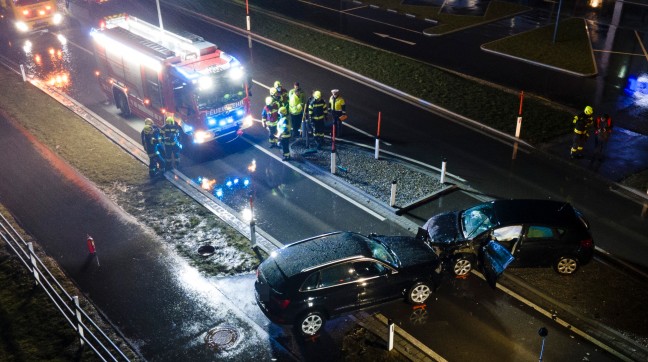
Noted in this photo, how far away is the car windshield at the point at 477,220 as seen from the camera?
41.7ft

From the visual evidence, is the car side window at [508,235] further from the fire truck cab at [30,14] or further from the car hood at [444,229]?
the fire truck cab at [30,14]

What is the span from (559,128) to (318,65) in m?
10.2

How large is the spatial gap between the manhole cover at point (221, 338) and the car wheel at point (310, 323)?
50.1 inches

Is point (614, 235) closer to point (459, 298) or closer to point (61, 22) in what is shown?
point (459, 298)

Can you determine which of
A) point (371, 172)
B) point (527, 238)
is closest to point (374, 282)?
point (527, 238)

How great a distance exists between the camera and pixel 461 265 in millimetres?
12797

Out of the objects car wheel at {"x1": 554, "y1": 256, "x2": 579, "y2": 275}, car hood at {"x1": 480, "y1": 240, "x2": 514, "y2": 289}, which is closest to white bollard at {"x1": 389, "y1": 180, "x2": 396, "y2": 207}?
car hood at {"x1": 480, "y1": 240, "x2": 514, "y2": 289}

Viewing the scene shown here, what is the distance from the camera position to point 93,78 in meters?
24.1

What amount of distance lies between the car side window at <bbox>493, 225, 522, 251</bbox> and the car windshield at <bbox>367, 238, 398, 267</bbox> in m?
2.31

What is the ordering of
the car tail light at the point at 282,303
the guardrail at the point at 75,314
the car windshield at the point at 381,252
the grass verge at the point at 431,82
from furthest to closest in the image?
the grass verge at the point at 431,82, the car windshield at the point at 381,252, the car tail light at the point at 282,303, the guardrail at the point at 75,314

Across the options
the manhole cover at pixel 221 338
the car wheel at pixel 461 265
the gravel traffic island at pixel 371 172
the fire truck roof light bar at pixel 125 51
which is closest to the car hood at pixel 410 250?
the car wheel at pixel 461 265

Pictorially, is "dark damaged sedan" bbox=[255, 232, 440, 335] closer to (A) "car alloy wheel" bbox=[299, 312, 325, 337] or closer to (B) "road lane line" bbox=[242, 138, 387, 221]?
(A) "car alloy wheel" bbox=[299, 312, 325, 337]

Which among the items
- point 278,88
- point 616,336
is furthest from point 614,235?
point 278,88

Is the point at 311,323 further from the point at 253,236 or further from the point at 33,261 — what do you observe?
the point at 33,261
